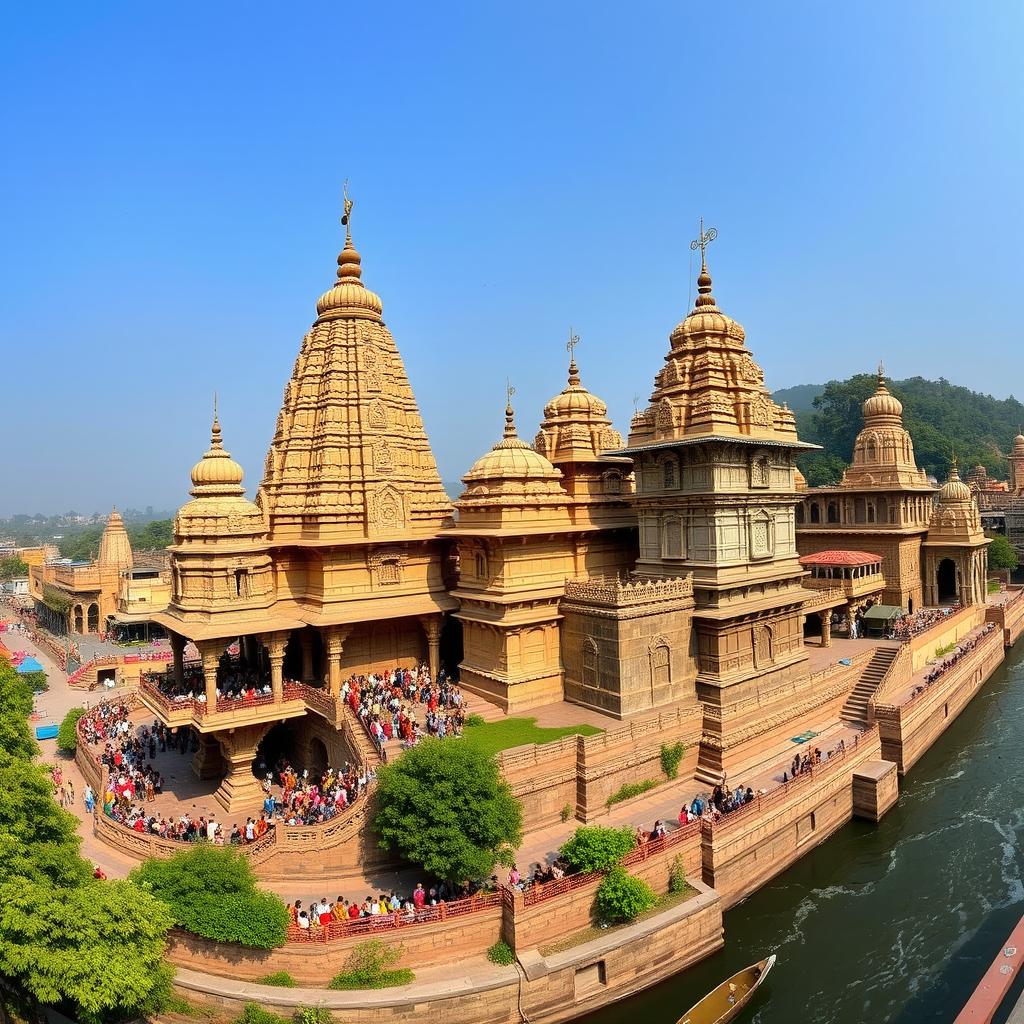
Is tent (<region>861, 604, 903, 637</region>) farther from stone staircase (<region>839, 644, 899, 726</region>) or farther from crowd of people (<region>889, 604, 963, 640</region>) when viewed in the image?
stone staircase (<region>839, 644, 899, 726</region>)

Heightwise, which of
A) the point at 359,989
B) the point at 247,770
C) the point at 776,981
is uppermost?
the point at 247,770

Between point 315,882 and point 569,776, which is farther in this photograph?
point 569,776

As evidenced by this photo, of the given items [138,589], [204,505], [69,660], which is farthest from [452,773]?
[138,589]

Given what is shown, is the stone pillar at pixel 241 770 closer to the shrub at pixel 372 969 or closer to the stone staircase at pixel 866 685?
the shrub at pixel 372 969

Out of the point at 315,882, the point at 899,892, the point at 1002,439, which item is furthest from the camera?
the point at 1002,439

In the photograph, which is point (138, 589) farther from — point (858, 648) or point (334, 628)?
point (858, 648)

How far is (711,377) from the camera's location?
78.2ft

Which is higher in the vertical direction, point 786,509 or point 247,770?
point 786,509

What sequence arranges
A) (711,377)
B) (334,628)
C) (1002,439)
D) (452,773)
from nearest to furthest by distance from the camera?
(452,773), (334,628), (711,377), (1002,439)

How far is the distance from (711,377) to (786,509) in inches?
218

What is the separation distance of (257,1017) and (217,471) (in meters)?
14.2

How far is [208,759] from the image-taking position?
2127 cm

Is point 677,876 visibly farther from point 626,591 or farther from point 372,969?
point 626,591

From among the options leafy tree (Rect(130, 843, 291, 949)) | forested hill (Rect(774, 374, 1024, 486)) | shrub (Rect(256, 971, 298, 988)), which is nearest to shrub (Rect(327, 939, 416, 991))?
shrub (Rect(256, 971, 298, 988))
